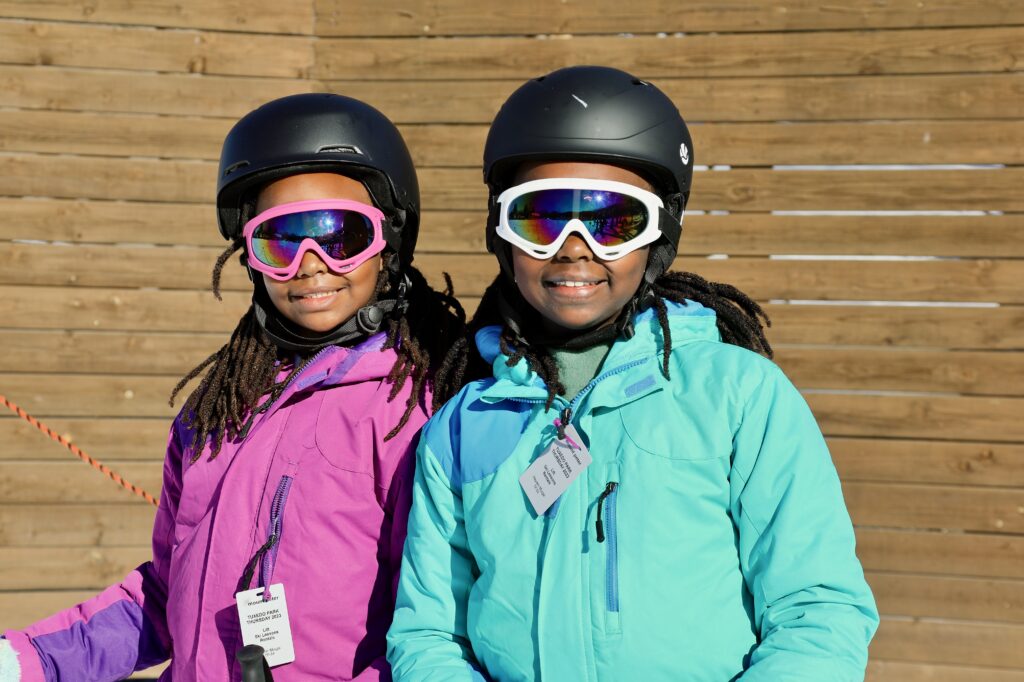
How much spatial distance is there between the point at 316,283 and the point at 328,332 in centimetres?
13

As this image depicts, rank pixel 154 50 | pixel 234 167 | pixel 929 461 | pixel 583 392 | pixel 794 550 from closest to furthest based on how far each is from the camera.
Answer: pixel 794 550, pixel 583 392, pixel 234 167, pixel 929 461, pixel 154 50

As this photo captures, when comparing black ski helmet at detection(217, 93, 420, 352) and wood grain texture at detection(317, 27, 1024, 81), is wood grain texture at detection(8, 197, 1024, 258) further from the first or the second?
black ski helmet at detection(217, 93, 420, 352)

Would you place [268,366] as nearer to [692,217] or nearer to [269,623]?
[269,623]

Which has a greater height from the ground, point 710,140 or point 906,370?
point 710,140

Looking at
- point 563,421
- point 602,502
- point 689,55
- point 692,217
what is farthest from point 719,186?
point 602,502

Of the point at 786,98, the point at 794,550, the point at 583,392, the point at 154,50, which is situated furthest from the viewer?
the point at 154,50

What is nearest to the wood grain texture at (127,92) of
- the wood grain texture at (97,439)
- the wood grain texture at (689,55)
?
the wood grain texture at (689,55)

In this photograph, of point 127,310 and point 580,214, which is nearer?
point 580,214

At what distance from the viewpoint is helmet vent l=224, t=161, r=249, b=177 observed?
2.33m

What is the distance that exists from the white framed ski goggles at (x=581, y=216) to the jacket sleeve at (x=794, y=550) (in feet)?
1.39

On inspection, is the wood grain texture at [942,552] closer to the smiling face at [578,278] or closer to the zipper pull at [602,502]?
the smiling face at [578,278]

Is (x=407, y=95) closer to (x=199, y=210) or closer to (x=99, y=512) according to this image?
(x=199, y=210)

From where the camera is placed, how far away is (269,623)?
2.00 meters

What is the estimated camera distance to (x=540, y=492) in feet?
5.86
